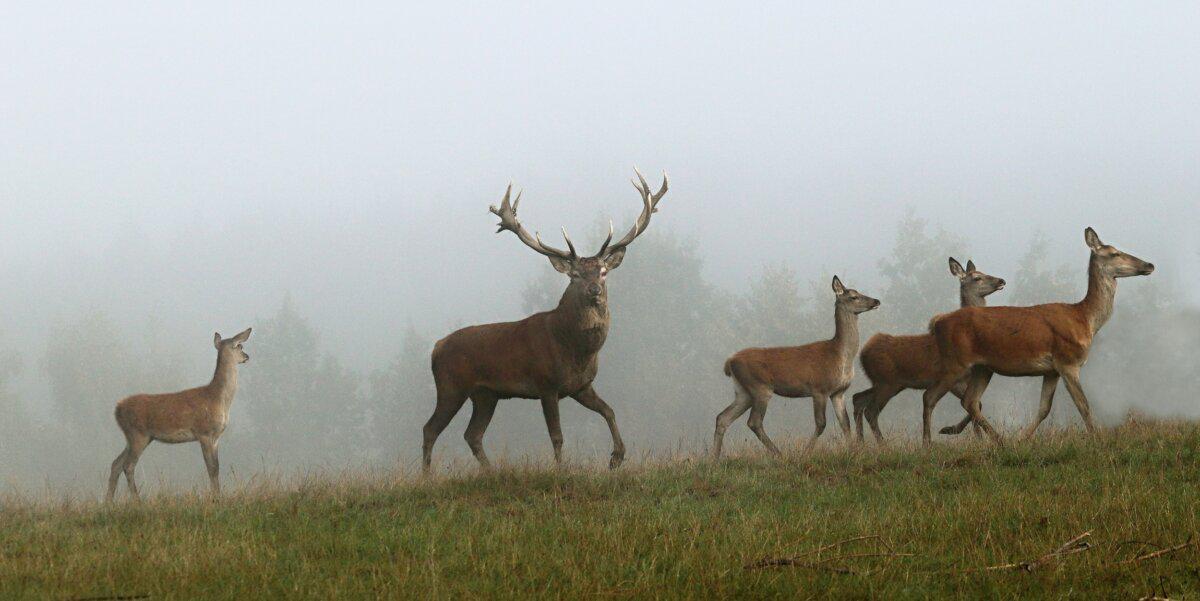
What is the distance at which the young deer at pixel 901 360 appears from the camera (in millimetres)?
11875

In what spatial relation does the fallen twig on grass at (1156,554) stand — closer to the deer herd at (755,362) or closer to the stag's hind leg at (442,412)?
the deer herd at (755,362)

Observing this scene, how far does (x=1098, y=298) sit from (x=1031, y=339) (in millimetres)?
935

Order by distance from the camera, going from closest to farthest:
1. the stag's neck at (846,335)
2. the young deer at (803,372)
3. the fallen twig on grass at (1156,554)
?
the fallen twig on grass at (1156,554) → the young deer at (803,372) → the stag's neck at (846,335)

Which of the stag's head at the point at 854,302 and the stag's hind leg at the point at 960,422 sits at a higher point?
the stag's head at the point at 854,302

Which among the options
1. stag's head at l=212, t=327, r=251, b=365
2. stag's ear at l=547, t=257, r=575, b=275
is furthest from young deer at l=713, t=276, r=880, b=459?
stag's head at l=212, t=327, r=251, b=365

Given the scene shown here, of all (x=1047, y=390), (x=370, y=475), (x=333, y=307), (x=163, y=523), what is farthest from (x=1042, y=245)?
(x=333, y=307)

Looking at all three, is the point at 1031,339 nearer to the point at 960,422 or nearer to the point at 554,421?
the point at 960,422

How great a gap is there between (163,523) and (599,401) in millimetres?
4688

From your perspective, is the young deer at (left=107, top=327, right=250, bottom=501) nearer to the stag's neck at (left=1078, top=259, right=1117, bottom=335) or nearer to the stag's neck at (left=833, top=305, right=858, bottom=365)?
the stag's neck at (left=833, top=305, right=858, bottom=365)

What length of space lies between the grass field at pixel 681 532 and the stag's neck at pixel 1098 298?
1.18 m

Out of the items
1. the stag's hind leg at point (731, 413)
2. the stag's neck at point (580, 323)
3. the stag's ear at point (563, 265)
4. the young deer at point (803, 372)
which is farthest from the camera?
the young deer at point (803, 372)

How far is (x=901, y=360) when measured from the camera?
1196cm

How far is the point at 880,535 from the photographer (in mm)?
6160

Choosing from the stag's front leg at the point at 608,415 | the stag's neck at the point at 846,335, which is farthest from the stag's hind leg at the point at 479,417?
the stag's neck at the point at 846,335
